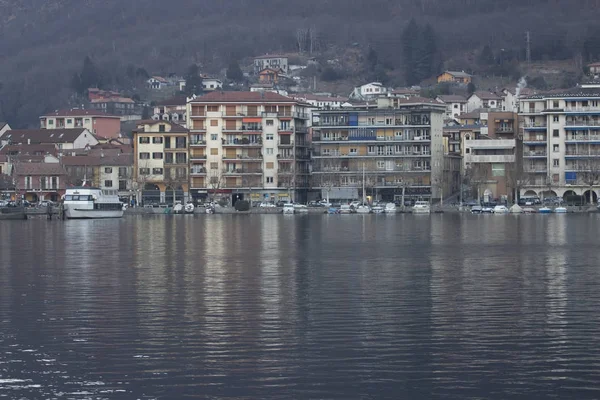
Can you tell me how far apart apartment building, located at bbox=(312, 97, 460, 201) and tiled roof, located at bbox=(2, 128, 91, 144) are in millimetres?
32039

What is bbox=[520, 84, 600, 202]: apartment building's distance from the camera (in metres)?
121

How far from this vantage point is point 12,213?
10462 cm

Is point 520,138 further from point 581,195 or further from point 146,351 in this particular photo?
point 146,351

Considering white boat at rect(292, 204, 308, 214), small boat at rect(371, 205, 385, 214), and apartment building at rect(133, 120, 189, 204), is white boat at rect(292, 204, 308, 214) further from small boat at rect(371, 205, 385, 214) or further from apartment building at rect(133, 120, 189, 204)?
apartment building at rect(133, 120, 189, 204)

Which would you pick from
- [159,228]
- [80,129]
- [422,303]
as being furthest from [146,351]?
[80,129]

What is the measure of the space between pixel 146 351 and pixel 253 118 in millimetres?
103379

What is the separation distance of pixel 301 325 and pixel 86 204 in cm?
7804

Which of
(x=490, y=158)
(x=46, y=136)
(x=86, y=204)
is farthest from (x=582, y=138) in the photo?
(x=46, y=136)

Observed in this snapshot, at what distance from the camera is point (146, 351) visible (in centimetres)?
2473

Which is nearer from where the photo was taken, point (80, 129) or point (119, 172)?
point (119, 172)

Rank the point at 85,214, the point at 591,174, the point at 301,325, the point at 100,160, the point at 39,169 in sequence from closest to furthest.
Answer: the point at 301,325
the point at 85,214
the point at 591,174
the point at 39,169
the point at 100,160

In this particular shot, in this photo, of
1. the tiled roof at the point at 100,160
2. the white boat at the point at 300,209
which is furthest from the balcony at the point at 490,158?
the tiled roof at the point at 100,160

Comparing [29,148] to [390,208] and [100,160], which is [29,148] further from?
[390,208]

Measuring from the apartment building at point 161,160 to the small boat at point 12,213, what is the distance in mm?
21065
